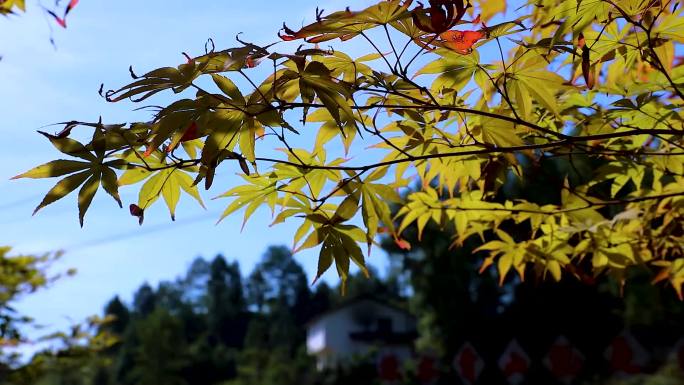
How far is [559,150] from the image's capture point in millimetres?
1286

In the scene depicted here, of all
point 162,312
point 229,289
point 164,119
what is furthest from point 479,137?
point 229,289

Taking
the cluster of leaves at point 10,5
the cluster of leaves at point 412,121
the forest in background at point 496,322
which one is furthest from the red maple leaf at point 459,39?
the forest in background at point 496,322

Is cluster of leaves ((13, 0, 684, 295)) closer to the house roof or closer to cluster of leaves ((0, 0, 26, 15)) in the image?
cluster of leaves ((0, 0, 26, 15))

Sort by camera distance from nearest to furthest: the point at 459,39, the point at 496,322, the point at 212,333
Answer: the point at 459,39 → the point at 496,322 → the point at 212,333

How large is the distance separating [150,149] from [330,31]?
0.77 feet

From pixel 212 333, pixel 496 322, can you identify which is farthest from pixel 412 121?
pixel 212 333

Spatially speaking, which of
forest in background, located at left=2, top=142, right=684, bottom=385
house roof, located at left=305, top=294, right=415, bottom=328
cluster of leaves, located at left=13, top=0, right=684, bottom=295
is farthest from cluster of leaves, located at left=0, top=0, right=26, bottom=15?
house roof, located at left=305, top=294, right=415, bottom=328

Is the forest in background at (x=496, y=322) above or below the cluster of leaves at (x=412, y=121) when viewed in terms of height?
above

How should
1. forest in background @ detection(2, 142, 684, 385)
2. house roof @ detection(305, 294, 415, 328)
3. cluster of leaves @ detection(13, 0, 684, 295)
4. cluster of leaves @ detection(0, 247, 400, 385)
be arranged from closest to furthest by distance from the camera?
cluster of leaves @ detection(13, 0, 684, 295) < forest in background @ detection(2, 142, 684, 385) < cluster of leaves @ detection(0, 247, 400, 385) < house roof @ detection(305, 294, 415, 328)

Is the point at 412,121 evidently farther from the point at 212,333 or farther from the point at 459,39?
the point at 212,333

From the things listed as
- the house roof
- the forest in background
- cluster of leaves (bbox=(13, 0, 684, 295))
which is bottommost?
cluster of leaves (bbox=(13, 0, 684, 295))

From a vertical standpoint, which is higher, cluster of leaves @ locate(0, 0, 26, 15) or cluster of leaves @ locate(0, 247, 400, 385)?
cluster of leaves @ locate(0, 247, 400, 385)

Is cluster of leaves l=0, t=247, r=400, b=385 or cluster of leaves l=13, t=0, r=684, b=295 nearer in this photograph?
cluster of leaves l=13, t=0, r=684, b=295

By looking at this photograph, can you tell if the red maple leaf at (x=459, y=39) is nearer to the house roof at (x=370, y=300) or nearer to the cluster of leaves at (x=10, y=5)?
the cluster of leaves at (x=10, y=5)
